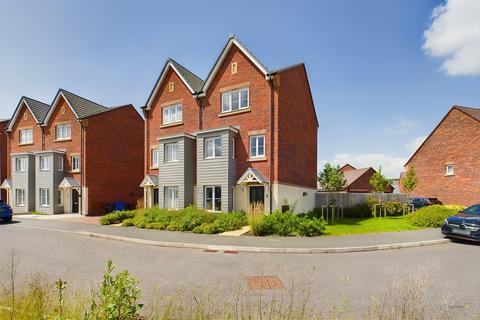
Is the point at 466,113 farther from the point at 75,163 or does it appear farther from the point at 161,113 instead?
the point at 75,163

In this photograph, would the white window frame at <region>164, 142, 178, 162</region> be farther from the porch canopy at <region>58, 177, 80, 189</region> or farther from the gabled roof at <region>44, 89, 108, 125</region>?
the porch canopy at <region>58, 177, 80, 189</region>

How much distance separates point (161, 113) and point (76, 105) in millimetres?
11643

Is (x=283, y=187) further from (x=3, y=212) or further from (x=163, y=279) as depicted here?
(x=3, y=212)

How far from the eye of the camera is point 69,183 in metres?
26.9

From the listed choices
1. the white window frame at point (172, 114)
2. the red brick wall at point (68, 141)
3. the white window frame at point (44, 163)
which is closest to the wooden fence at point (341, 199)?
the white window frame at point (172, 114)

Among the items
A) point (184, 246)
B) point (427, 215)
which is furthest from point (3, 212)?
point (427, 215)

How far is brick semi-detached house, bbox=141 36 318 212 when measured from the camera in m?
18.7

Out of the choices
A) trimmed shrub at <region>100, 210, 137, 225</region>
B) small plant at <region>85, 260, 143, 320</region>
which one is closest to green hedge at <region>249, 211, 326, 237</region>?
trimmed shrub at <region>100, 210, 137, 225</region>

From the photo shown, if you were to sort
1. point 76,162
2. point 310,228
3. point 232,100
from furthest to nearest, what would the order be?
point 76,162, point 232,100, point 310,228

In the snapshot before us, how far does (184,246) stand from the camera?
11.8 meters

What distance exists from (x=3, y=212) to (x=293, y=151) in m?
22.9

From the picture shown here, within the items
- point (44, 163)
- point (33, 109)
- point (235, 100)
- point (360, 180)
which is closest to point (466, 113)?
point (360, 180)

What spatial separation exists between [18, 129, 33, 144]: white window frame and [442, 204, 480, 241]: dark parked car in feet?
130

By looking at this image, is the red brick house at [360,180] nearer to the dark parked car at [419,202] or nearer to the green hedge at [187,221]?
the dark parked car at [419,202]
